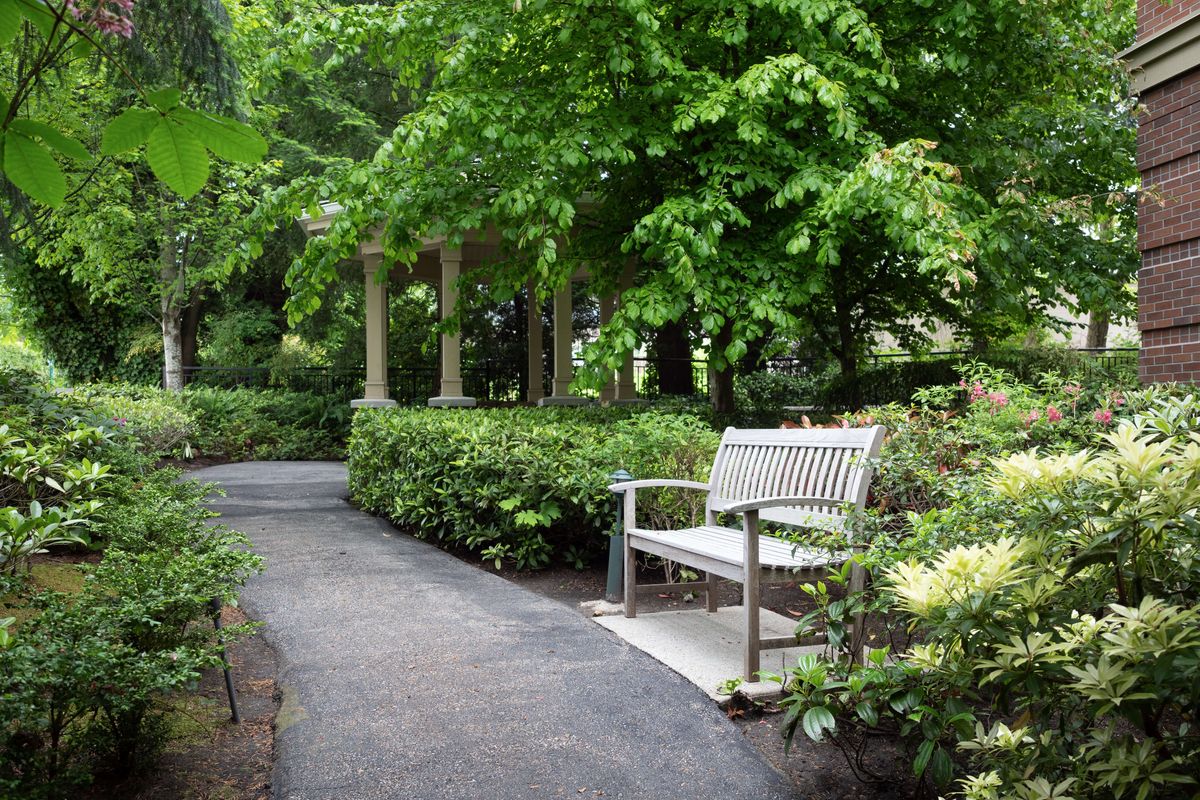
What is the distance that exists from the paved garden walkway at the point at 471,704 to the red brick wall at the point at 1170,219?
16.1ft

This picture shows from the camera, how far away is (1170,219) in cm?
680

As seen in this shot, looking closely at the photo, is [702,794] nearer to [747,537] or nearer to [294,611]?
[747,537]

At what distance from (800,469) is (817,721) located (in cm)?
196

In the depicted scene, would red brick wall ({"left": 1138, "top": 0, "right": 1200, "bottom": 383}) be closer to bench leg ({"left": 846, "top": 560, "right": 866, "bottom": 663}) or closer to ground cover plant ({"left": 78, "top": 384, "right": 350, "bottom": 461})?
bench leg ({"left": 846, "top": 560, "right": 866, "bottom": 663})

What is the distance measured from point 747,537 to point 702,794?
1157 mm

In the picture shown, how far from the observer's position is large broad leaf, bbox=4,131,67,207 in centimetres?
138

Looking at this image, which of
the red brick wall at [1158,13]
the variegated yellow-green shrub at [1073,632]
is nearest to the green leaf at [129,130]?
the variegated yellow-green shrub at [1073,632]

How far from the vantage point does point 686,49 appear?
8.64 m

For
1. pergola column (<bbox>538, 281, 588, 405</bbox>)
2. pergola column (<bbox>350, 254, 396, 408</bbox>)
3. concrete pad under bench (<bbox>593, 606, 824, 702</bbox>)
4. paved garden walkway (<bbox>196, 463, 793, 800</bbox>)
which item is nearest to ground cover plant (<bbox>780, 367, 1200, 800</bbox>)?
paved garden walkway (<bbox>196, 463, 793, 800</bbox>)

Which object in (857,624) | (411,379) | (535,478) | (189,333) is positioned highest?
(189,333)

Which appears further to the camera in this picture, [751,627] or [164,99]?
[751,627]

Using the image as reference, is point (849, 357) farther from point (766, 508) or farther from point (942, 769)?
point (942, 769)

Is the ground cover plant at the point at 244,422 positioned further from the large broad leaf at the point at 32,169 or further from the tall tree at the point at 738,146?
the large broad leaf at the point at 32,169

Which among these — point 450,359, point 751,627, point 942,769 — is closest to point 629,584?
point 751,627
